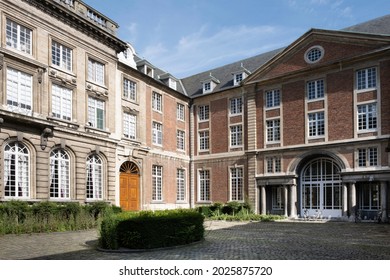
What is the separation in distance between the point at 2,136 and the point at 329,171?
1919 cm

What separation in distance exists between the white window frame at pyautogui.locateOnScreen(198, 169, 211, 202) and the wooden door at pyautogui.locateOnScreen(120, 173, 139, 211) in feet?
22.5

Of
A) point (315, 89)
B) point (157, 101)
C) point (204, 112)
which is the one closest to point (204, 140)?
point (204, 112)

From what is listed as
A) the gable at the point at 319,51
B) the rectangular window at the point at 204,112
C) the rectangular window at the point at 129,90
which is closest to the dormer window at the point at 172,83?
the rectangular window at the point at 204,112

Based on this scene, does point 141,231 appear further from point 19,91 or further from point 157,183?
point 157,183

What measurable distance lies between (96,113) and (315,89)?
551 inches

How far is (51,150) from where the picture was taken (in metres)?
18.6

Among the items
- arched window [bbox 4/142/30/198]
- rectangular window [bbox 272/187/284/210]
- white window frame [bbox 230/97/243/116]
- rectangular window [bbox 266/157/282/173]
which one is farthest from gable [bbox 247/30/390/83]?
arched window [bbox 4/142/30/198]

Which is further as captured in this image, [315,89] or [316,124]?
[315,89]

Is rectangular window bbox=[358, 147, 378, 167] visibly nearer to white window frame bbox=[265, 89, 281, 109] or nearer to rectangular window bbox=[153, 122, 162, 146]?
white window frame bbox=[265, 89, 281, 109]

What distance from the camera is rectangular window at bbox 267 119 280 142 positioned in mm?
26781

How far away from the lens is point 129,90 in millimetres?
25109

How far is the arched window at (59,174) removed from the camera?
1877 cm

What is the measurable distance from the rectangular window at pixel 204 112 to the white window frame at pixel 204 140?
1.06 metres

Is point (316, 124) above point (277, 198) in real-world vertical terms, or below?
above
